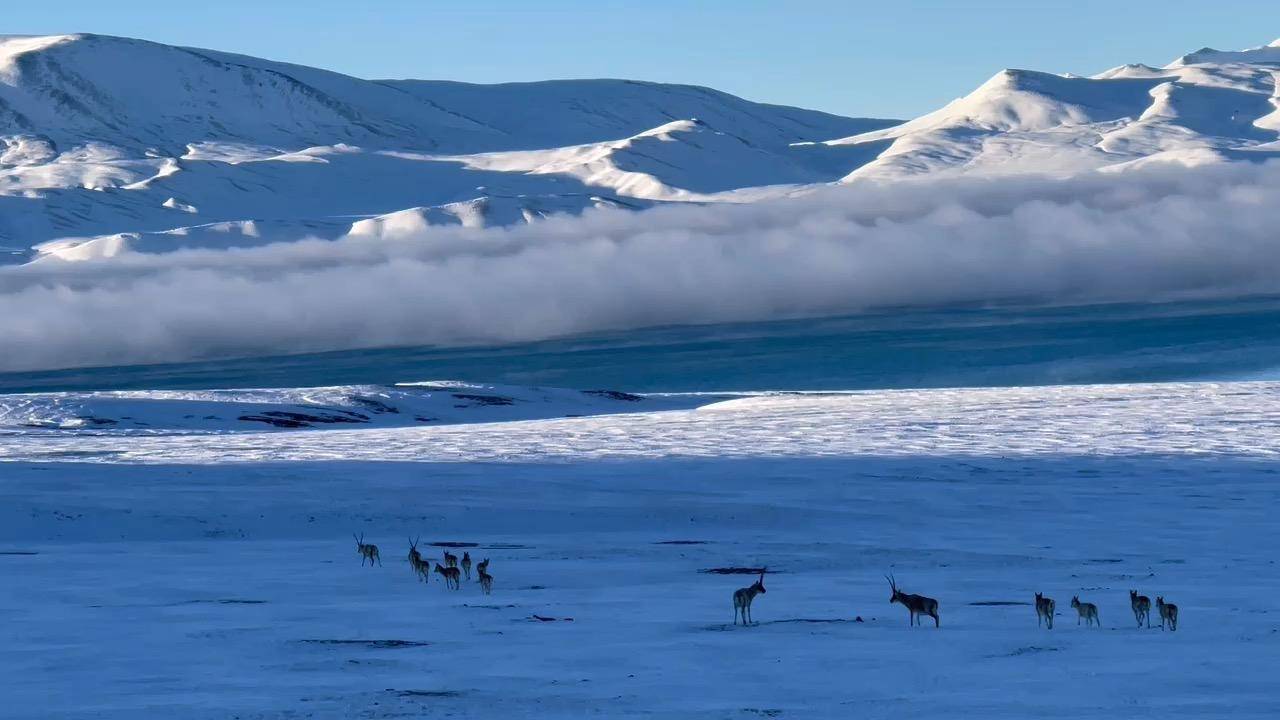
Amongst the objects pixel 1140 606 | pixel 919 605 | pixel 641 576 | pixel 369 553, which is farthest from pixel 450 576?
pixel 1140 606

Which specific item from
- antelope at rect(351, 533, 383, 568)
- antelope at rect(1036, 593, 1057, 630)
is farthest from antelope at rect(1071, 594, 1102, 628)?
antelope at rect(351, 533, 383, 568)

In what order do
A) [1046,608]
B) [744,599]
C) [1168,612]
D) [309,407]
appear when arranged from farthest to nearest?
[309,407] < [744,599] < [1046,608] < [1168,612]

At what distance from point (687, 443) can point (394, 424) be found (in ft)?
92.4

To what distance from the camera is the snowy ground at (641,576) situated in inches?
672

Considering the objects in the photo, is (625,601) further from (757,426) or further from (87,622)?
(757,426)

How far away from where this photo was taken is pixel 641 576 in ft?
87.3

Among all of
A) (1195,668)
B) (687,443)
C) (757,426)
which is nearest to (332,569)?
(1195,668)

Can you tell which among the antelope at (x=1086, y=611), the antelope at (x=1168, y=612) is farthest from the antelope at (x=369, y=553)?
the antelope at (x=1168, y=612)

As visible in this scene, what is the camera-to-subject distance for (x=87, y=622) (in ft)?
70.0

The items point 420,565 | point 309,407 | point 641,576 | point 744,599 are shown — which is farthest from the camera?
point 309,407

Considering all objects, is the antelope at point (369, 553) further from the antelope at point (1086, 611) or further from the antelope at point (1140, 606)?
the antelope at point (1140, 606)

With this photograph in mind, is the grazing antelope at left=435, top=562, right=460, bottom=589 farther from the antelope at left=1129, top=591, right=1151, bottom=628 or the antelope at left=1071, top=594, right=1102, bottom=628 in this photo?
the antelope at left=1129, top=591, right=1151, bottom=628

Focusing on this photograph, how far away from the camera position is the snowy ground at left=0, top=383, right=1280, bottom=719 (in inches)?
672

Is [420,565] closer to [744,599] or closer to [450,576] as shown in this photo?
[450,576]
